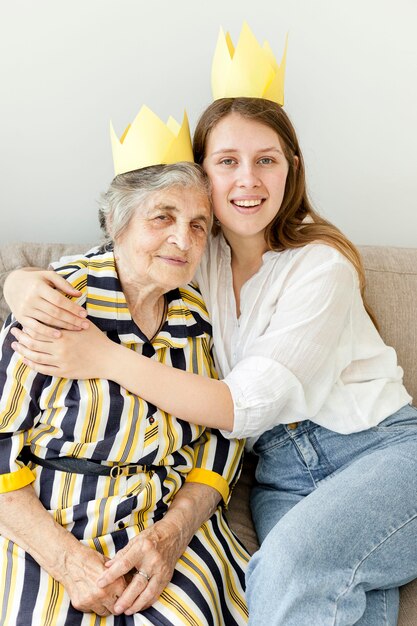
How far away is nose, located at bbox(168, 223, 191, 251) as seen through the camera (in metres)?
1.53

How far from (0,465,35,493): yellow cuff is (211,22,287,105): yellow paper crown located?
39.4 inches

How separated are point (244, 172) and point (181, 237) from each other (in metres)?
0.24

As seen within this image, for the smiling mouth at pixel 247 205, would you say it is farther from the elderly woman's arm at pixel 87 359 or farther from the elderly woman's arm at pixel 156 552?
the elderly woman's arm at pixel 156 552

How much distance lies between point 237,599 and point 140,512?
0.29 meters

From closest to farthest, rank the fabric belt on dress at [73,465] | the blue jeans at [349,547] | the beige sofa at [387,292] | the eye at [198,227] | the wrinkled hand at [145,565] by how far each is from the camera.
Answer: the blue jeans at [349,547]
the wrinkled hand at [145,565]
the fabric belt on dress at [73,465]
the eye at [198,227]
the beige sofa at [387,292]

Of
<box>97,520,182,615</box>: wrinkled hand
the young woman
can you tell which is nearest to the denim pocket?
the young woman

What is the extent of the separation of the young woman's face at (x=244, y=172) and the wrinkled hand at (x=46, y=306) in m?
0.43

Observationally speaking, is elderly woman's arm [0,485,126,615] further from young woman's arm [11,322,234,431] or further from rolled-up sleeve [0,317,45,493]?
young woman's arm [11,322,234,431]

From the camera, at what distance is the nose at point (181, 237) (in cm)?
153

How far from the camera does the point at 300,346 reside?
1540 millimetres

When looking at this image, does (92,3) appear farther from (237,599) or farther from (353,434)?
(237,599)

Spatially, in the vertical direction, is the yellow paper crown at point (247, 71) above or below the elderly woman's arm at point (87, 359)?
above

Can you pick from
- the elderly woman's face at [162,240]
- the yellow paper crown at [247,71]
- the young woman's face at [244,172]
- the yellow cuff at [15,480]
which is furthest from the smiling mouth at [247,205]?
the yellow cuff at [15,480]

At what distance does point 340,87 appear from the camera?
2.13 meters
